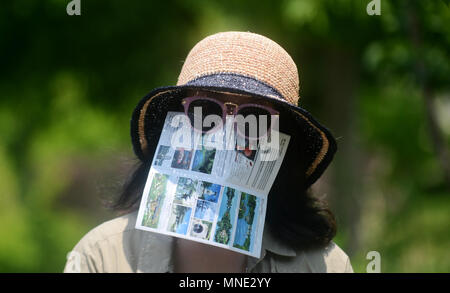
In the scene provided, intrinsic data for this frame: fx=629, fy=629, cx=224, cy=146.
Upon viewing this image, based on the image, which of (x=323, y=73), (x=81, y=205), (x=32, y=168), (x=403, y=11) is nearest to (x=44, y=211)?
(x=32, y=168)

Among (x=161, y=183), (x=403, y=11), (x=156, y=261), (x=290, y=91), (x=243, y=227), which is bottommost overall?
(x=156, y=261)

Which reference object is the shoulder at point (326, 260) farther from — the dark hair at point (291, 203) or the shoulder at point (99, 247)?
the shoulder at point (99, 247)

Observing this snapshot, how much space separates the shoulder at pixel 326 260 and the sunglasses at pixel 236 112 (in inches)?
19.9

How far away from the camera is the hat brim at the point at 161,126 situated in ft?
6.52

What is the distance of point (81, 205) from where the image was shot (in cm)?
918

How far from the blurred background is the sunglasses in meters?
2.23

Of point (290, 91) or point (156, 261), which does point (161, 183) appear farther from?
point (290, 91)

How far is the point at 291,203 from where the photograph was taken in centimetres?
222

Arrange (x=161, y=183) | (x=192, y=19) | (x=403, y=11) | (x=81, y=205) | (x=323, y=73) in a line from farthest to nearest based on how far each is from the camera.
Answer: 1. (x=81, y=205)
2. (x=323, y=73)
3. (x=192, y=19)
4. (x=403, y=11)
5. (x=161, y=183)

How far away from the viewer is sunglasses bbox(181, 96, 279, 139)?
1.95 meters

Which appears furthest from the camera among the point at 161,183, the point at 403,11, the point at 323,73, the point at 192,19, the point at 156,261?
the point at 323,73

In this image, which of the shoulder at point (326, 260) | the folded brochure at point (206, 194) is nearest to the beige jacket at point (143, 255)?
the shoulder at point (326, 260)

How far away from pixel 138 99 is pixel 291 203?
3.81 meters

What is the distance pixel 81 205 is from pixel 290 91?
7570mm
